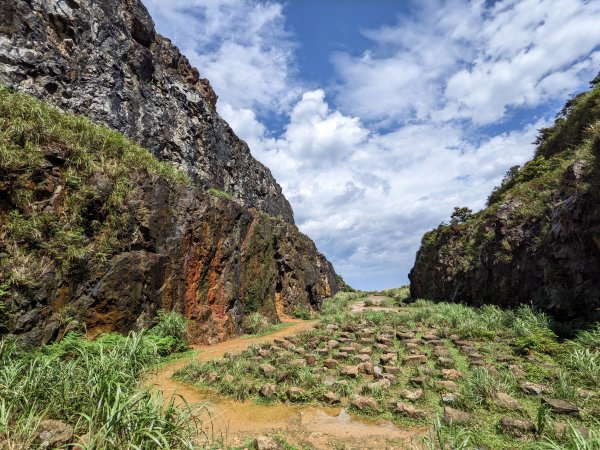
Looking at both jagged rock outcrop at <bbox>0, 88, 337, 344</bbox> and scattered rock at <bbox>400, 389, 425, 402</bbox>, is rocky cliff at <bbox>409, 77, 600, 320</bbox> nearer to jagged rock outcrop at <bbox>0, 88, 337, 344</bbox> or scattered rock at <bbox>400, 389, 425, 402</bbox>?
scattered rock at <bbox>400, 389, 425, 402</bbox>

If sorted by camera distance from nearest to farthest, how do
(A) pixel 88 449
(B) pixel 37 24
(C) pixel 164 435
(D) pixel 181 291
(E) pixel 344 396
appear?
(A) pixel 88 449 → (C) pixel 164 435 → (E) pixel 344 396 → (D) pixel 181 291 → (B) pixel 37 24

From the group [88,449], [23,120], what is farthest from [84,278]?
[88,449]

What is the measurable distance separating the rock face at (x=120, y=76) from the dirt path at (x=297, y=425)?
14.6 meters

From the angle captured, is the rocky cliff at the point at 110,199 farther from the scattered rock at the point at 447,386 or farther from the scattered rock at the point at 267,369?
the scattered rock at the point at 447,386

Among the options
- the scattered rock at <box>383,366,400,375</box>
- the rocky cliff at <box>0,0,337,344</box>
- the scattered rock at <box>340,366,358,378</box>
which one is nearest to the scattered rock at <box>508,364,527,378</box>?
the scattered rock at <box>383,366,400,375</box>

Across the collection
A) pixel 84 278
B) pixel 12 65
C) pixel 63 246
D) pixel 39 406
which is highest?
pixel 12 65

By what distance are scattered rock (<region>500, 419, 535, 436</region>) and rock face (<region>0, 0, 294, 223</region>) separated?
17.8 meters

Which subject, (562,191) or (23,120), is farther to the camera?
(562,191)

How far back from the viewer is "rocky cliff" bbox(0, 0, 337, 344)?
7.82 m

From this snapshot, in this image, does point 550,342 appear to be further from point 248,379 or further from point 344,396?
point 248,379

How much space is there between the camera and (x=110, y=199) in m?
9.66

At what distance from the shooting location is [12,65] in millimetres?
12828

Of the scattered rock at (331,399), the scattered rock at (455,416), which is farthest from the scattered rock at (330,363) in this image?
the scattered rock at (455,416)

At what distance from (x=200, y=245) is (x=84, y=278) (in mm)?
4564
